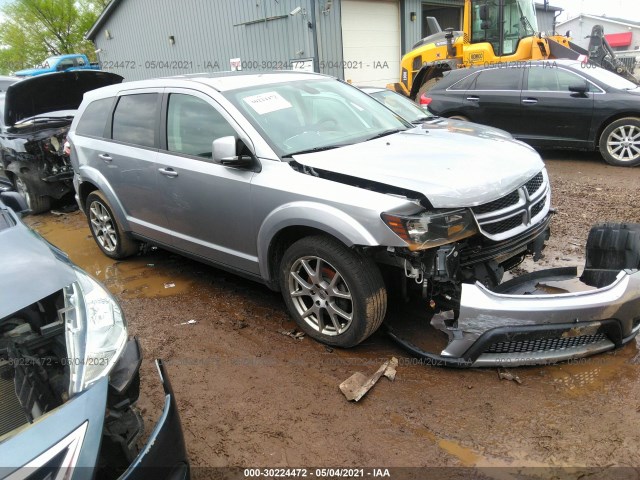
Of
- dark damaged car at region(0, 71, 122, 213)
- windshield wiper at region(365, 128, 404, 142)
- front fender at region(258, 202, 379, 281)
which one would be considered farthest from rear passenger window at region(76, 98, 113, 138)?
windshield wiper at region(365, 128, 404, 142)

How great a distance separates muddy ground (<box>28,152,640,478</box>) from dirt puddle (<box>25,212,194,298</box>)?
0.62 meters

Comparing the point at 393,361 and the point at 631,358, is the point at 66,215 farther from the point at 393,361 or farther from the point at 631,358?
the point at 631,358

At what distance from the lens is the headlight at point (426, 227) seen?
2781 mm

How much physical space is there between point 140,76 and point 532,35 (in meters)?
17.2

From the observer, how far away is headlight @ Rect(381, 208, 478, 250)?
2.78m

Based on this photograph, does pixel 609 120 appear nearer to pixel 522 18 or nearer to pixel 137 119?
pixel 522 18

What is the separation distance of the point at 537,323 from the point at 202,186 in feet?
8.33

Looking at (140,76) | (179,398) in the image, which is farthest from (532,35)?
(140,76)

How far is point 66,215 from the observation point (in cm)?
802

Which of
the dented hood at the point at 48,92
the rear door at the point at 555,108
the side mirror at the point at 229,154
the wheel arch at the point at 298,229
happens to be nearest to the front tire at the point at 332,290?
the wheel arch at the point at 298,229

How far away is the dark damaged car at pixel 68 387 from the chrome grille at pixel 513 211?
2.02 meters

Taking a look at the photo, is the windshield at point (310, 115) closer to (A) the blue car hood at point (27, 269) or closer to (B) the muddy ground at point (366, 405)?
(B) the muddy ground at point (366, 405)

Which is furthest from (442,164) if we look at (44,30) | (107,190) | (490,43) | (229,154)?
(44,30)

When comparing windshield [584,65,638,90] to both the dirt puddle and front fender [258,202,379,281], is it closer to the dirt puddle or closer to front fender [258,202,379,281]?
front fender [258,202,379,281]
